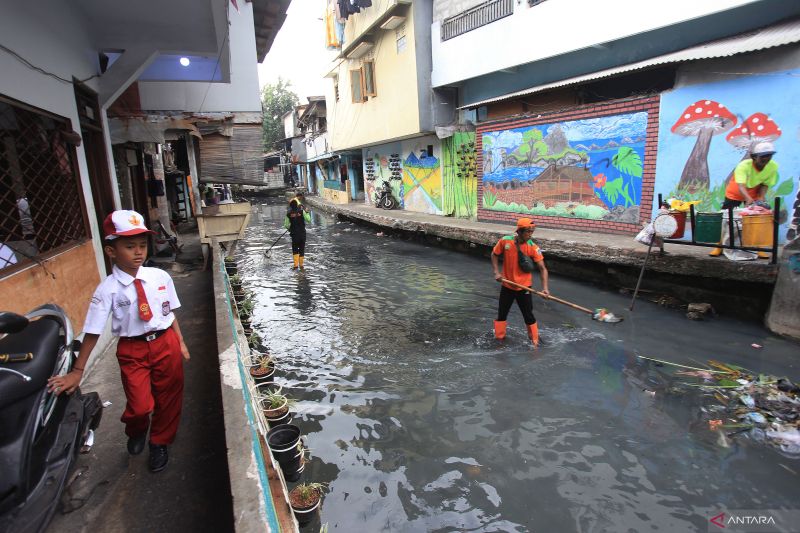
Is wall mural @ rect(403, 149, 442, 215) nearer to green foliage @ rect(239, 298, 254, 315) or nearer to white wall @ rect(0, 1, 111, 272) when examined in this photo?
green foliage @ rect(239, 298, 254, 315)

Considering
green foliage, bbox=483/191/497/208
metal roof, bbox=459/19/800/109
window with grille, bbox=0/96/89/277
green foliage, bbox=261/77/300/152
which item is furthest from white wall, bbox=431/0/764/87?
green foliage, bbox=261/77/300/152

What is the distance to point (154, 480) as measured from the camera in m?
2.90

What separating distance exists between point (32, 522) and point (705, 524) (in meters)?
3.93

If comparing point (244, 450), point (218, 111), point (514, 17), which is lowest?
point (244, 450)

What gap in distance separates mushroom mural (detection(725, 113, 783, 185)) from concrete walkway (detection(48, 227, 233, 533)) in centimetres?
886

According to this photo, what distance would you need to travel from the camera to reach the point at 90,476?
293cm

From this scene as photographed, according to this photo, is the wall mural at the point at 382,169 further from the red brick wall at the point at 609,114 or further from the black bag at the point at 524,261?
the black bag at the point at 524,261

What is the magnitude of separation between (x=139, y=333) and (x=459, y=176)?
14048 mm

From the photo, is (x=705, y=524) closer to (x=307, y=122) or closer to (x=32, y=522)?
(x=32, y=522)

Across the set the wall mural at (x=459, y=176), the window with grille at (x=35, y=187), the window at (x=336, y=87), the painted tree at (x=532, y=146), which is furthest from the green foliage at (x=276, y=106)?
the window with grille at (x=35, y=187)

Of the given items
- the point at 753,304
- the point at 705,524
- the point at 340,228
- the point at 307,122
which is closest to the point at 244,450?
the point at 705,524

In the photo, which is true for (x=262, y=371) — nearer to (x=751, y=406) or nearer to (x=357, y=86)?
(x=751, y=406)

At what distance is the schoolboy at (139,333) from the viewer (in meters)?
2.56

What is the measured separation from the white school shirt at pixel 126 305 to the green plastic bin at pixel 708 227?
7247 millimetres
